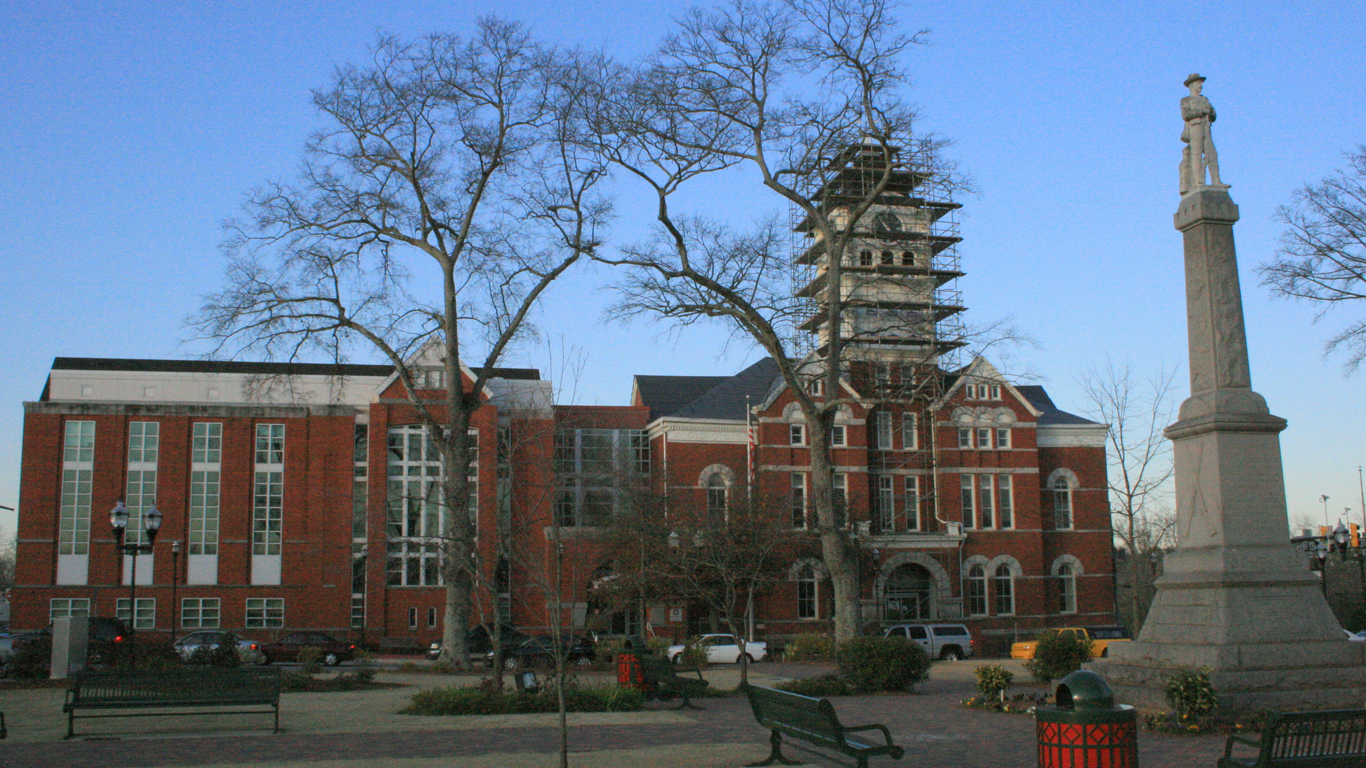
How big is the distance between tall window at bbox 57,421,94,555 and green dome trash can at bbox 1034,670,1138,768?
163 ft

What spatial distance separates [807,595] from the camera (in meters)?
50.0

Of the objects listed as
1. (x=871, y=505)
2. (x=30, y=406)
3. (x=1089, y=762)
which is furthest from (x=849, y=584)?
(x=30, y=406)

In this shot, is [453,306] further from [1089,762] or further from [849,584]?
[1089,762]

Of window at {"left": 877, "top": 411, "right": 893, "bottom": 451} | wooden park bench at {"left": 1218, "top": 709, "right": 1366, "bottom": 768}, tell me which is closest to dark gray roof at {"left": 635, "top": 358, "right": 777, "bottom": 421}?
window at {"left": 877, "top": 411, "right": 893, "bottom": 451}

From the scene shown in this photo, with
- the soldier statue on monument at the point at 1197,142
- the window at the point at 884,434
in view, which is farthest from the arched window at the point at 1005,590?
the soldier statue on monument at the point at 1197,142

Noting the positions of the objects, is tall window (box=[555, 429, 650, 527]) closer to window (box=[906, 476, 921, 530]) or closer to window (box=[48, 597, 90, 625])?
window (box=[906, 476, 921, 530])

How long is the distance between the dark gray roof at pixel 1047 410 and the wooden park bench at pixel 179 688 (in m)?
47.0

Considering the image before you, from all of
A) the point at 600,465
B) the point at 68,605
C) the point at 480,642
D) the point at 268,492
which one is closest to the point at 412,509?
the point at 268,492

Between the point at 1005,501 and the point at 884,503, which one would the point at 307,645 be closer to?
the point at 884,503

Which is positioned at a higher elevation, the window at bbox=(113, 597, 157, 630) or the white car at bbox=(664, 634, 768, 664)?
the window at bbox=(113, 597, 157, 630)

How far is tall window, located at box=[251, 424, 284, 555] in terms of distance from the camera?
5016 cm

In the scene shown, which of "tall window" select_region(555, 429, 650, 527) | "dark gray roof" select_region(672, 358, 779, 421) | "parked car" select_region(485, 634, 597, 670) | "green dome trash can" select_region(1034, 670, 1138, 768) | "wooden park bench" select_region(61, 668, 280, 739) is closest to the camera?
"green dome trash can" select_region(1034, 670, 1138, 768)

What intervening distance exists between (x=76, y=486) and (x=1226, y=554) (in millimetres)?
48658

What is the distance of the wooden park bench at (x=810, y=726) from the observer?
9664 millimetres
